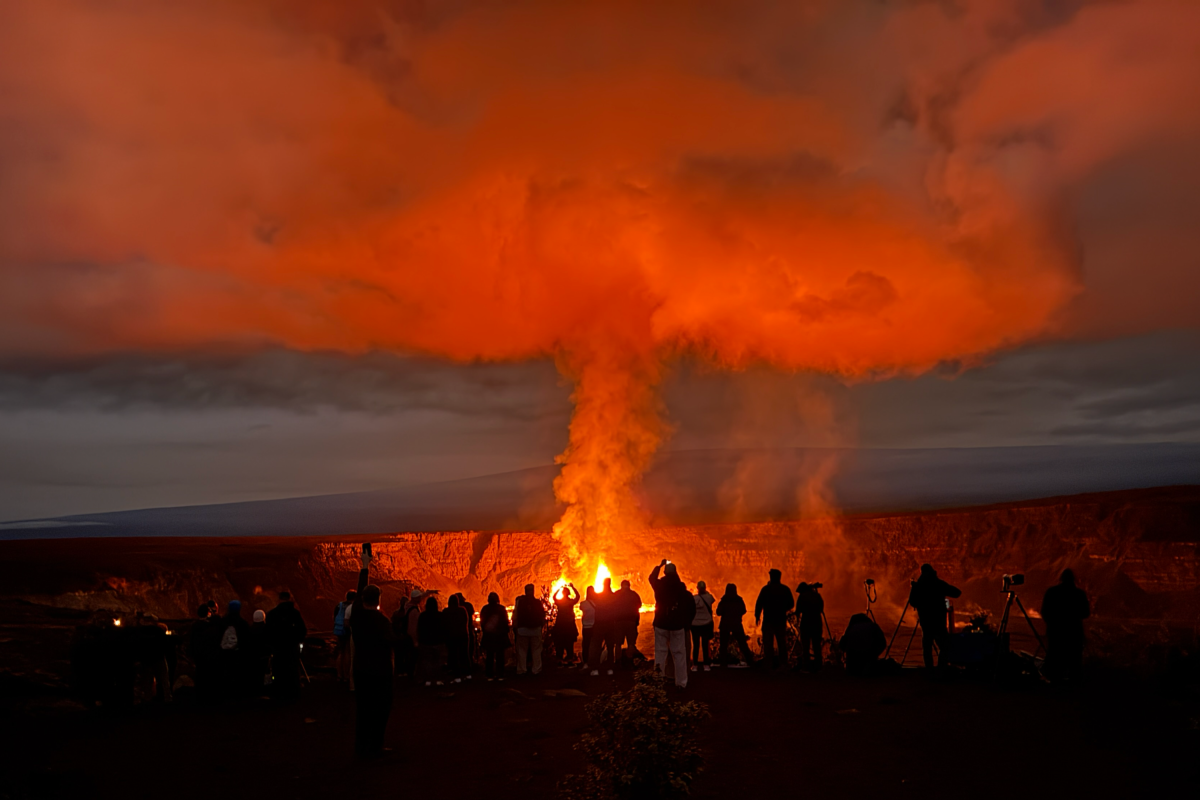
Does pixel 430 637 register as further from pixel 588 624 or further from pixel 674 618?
pixel 674 618

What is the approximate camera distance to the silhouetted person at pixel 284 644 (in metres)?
16.2

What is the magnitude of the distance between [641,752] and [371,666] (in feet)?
12.9

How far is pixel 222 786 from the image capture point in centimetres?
1091

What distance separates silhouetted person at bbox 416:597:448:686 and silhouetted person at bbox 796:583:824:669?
23.2 feet

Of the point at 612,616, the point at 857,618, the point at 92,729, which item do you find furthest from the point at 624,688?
the point at 92,729

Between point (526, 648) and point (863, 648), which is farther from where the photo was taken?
point (526, 648)

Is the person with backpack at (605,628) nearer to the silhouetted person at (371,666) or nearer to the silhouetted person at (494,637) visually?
the silhouetted person at (494,637)

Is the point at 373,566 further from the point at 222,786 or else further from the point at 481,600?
the point at 222,786

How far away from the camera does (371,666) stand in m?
11.5

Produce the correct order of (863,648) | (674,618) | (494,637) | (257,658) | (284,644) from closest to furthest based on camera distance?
1. (674,618)
2. (257,658)
3. (284,644)
4. (863,648)
5. (494,637)

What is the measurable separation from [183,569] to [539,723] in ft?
117

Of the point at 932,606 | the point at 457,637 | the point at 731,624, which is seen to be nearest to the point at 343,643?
the point at 457,637

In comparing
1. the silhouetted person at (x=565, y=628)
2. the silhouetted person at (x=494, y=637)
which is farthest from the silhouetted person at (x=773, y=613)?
the silhouetted person at (x=494, y=637)

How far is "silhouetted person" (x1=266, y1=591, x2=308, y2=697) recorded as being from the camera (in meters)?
16.2
